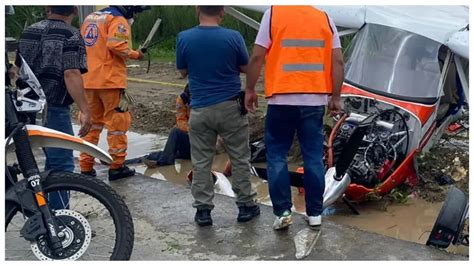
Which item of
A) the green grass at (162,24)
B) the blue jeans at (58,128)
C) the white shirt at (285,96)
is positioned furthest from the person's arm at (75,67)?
the green grass at (162,24)

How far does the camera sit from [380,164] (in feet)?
21.2

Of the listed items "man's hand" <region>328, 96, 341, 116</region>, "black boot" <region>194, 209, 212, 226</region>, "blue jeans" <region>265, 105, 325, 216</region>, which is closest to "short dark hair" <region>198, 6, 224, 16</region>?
"blue jeans" <region>265, 105, 325, 216</region>

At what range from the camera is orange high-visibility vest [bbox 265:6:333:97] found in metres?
4.68

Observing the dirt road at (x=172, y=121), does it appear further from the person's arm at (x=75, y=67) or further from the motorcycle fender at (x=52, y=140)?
the motorcycle fender at (x=52, y=140)

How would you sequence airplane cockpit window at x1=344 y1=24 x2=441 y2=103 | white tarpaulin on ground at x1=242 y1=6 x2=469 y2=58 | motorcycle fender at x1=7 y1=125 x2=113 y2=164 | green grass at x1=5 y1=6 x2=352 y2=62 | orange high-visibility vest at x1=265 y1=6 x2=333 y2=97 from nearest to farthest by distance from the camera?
motorcycle fender at x1=7 y1=125 x2=113 y2=164
orange high-visibility vest at x1=265 y1=6 x2=333 y2=97
white tarpaulin on ground at x1=242 y1=6 x2=469 y2=58
airplane cockpit window at x1=344 y1=24 x2=441 y2=103
green grass at x1=5 y1=6 x2=352 y2=62

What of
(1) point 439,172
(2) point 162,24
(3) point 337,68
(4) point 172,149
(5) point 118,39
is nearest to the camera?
(3) point 337,68

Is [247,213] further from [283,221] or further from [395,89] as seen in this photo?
[395,89]

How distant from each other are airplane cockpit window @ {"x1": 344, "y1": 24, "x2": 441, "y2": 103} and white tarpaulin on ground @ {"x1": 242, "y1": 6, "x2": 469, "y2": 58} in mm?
95

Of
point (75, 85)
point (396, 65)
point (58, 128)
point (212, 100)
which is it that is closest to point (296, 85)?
point (212, 100)

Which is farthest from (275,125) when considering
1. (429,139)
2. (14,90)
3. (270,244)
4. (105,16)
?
(429,139)

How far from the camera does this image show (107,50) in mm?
6180

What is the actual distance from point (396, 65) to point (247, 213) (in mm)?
2627

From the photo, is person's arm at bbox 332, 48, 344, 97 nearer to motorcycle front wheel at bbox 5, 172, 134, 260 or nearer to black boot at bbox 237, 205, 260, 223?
black boot at bbox 237, 205, 260, 223

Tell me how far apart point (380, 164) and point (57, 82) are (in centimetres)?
301
